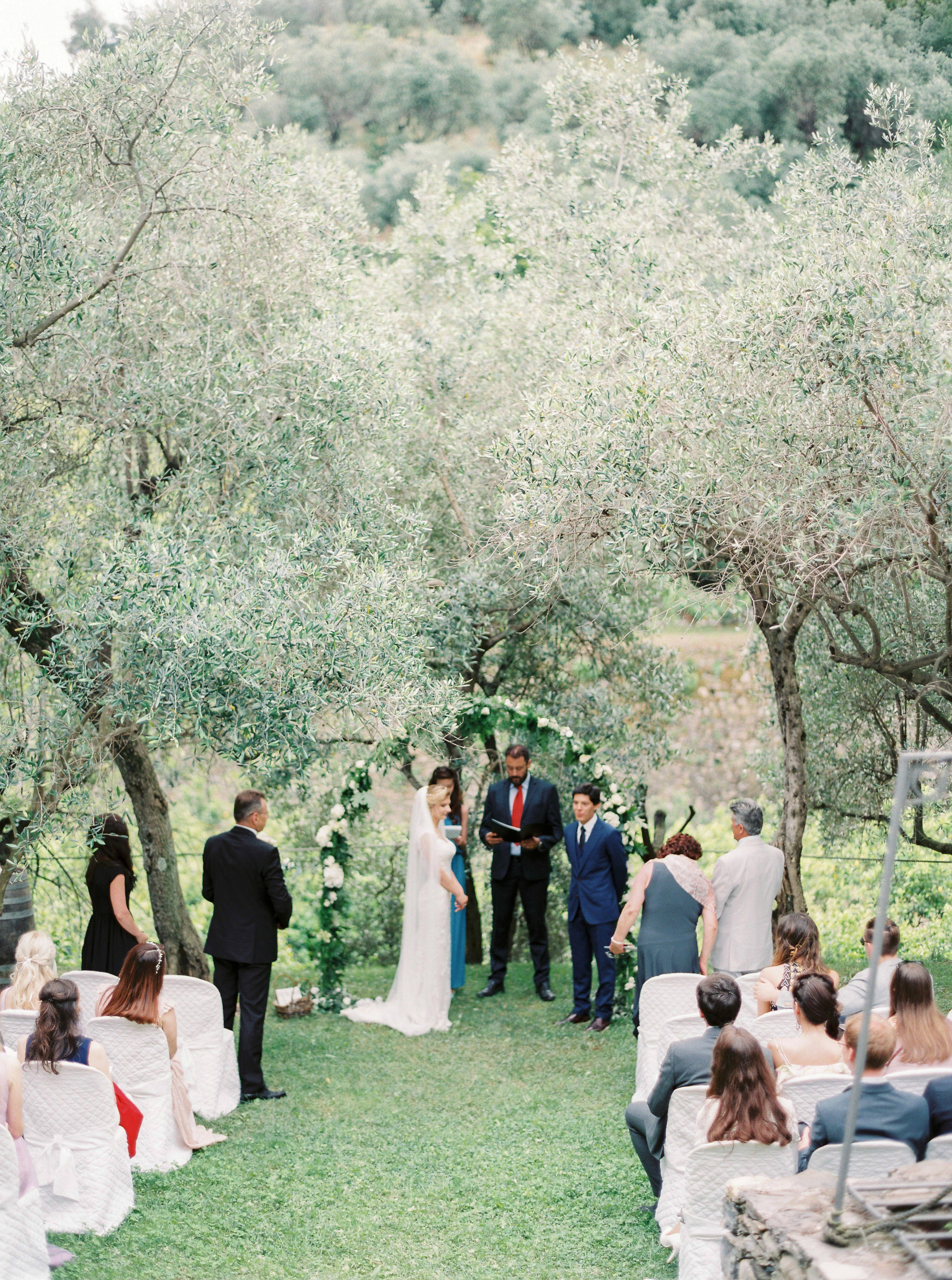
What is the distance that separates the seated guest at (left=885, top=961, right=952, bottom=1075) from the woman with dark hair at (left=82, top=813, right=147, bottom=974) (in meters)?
4.58

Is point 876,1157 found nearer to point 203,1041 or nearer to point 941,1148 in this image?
point 941,1148

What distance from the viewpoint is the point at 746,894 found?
23.6ft

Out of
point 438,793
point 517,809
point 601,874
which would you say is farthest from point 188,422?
point 601,874

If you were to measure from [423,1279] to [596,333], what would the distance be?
6.45 m

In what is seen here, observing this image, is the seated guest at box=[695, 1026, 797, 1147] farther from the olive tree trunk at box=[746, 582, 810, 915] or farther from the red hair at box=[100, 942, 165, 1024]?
the olive tree trunk at box=[746, 582, 810, 915]

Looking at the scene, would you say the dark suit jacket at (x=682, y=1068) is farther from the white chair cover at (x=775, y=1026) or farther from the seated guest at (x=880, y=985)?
the seated guest at (x=880, y=985)

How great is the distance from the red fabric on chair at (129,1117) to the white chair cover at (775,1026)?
3.06 meters

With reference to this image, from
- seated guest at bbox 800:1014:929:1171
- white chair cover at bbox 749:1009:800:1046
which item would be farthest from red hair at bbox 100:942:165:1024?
seated guest at bbox 800:1014:929:1171

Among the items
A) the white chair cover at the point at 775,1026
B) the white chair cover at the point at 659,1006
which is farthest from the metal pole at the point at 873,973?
the white chair cover at the point at 659,1006

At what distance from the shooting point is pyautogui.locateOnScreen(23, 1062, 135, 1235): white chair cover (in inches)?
203

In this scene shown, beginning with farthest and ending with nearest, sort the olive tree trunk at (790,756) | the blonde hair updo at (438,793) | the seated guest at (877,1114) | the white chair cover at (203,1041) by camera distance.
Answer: the olive tree trunk at (790,756) < the blonde hair updo at (438,793) < the white chair cover at (203,1041) < the seated guest at (877,1114)

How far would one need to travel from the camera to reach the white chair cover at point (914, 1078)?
4469 millimetres

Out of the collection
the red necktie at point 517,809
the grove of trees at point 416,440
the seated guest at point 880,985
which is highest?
the grove of trees at point 416,440

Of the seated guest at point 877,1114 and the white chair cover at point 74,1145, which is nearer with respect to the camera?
the seated guest at point 877,1114
